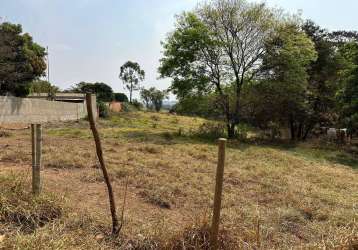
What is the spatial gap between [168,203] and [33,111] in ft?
49.2

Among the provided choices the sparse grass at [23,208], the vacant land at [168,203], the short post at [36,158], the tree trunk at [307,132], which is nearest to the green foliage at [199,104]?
the tree trunk at [307,132]

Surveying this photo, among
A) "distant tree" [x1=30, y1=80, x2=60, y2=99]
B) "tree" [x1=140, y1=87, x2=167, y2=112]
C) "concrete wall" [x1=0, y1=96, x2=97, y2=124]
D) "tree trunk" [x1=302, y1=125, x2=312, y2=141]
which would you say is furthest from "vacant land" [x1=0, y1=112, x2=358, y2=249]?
"tree" [x1=140, y1=87, x2=167, y2=112]

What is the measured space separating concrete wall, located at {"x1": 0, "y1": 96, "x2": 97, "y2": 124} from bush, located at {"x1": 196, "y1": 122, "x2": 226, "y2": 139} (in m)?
8.02

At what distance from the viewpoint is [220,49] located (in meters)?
18.5

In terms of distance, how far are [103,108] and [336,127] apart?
15.5 meters

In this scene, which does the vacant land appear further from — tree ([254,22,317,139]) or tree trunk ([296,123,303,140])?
tree trunk ([296,123,303,140])

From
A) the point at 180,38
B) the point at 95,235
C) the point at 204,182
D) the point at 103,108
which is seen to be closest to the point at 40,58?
the point at 103,108

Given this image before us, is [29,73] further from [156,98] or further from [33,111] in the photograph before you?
[156,98]

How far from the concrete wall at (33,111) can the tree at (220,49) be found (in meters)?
6.39

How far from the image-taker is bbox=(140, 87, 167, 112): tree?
56281 mm

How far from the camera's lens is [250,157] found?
40.8ft

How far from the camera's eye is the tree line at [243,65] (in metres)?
18.2

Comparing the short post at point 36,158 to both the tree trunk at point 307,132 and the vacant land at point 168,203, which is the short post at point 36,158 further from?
the tree trunk at point 307,132

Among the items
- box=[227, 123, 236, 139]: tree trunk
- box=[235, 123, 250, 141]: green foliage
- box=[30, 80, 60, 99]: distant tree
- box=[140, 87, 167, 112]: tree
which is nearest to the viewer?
box=[227, 123, 236, 139]: tree trunk
